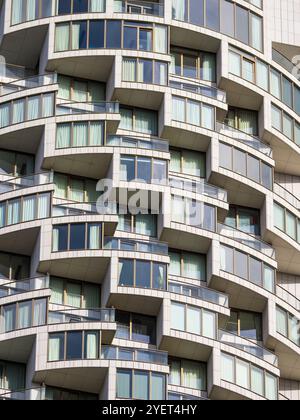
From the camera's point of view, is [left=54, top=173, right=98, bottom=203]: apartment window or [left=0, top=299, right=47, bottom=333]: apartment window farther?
[left=54, top=173, right=98, bottom=203]: apartment window

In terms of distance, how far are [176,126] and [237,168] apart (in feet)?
14.6

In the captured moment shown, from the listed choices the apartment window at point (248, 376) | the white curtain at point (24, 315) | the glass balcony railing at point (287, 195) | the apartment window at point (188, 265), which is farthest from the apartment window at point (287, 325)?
the white curtain at point (24, 315)

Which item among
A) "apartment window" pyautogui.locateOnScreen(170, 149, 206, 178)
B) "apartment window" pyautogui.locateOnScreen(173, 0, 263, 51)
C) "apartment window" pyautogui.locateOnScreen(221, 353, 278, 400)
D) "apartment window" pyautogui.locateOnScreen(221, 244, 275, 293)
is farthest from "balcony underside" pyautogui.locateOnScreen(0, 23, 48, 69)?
"apartment window" pyautogui.locateOnScreen(221, 353, 278, 400)

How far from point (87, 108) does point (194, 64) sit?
7.92 m

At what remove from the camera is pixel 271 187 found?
348 feet

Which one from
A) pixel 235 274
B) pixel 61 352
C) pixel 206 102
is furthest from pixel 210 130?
pixel 61 352

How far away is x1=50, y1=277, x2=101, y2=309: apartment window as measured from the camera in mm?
99625

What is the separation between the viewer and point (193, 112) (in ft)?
344

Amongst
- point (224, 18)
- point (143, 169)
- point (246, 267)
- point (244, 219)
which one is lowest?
point (246, 267)

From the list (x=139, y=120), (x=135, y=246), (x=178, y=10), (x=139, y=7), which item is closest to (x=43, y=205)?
(x=135, y=246)

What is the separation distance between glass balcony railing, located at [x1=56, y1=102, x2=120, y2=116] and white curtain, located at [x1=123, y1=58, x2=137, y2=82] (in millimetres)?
1825

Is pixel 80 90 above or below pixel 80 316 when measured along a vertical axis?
above

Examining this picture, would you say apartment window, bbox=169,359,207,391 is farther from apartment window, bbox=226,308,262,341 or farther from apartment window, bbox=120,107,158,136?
apartment window, bbox=120,107,158,136

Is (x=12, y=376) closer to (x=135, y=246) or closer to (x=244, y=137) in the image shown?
(x=135, y=246)
